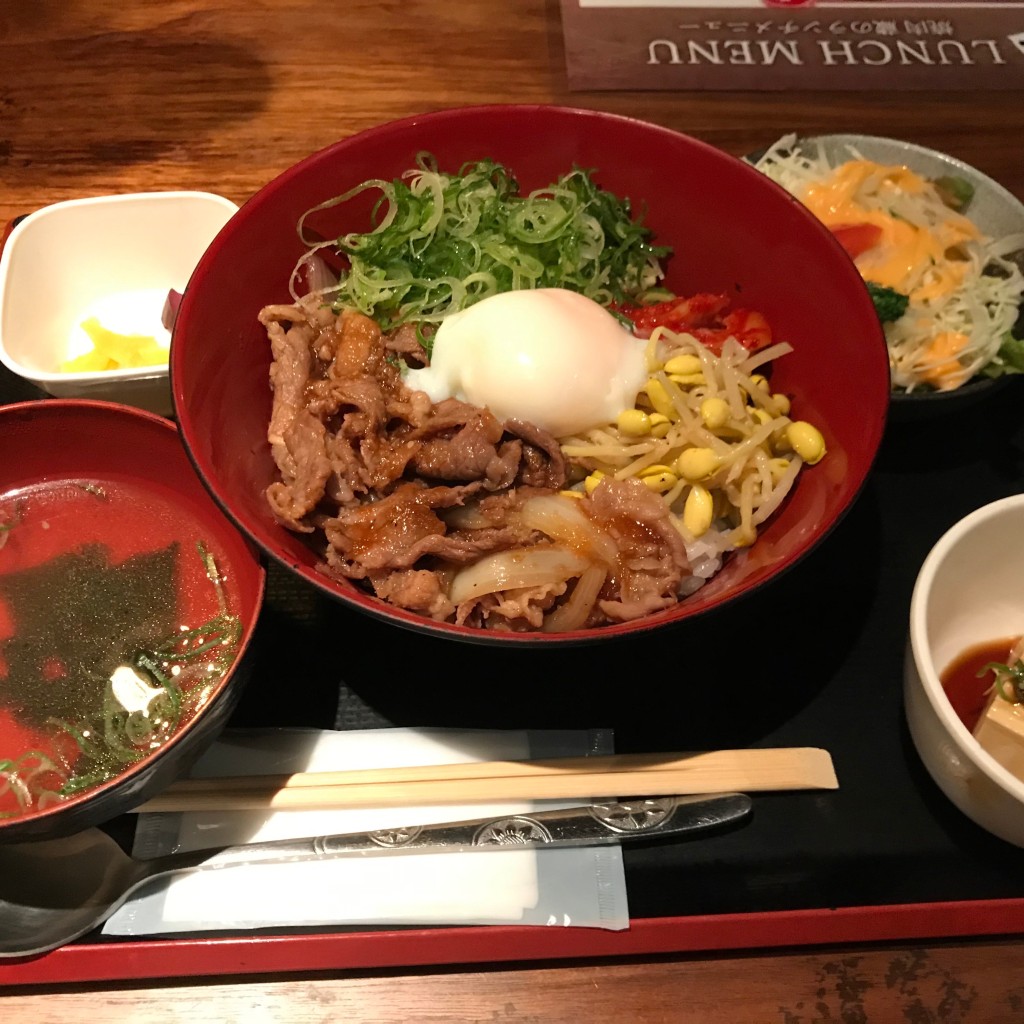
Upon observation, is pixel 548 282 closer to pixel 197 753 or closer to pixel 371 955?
pixel 197 753

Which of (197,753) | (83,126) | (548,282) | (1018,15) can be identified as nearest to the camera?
(197,753)

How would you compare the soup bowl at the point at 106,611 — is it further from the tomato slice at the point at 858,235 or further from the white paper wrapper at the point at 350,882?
the tomato slice at the point at 858,235

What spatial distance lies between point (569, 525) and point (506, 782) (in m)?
0.52

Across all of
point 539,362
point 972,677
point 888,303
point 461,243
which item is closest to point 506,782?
point 539,362

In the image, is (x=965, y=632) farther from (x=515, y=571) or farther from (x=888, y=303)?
(x=515, y=571)

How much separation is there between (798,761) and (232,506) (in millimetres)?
1214

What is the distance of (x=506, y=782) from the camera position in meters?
1.60

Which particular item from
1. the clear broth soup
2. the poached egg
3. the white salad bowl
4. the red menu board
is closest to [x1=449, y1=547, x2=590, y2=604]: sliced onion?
the poached egg

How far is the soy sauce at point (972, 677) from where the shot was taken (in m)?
1.71

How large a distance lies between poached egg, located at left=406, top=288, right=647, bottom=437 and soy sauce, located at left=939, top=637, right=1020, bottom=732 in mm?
921

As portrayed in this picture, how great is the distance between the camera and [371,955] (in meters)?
1.50

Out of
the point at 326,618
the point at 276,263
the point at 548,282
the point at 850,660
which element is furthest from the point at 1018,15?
the point at 326,618

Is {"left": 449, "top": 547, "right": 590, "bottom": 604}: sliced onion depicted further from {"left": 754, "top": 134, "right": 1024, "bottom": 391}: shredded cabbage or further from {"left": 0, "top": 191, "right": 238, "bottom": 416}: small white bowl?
{"left": 754, "top": 134, "right": 1024, "bottom": 391}: shredded cabbage


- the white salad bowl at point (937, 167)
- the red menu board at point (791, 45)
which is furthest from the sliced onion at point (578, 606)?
the red menu board at point (791, 45)
